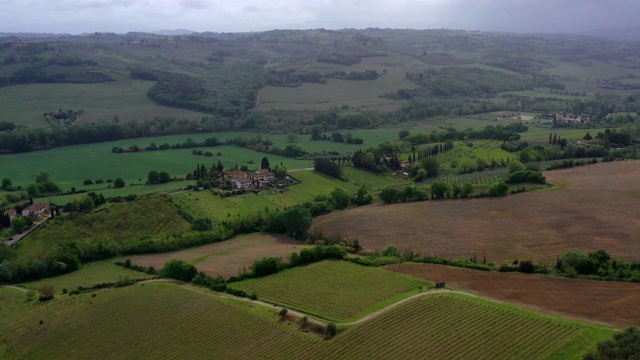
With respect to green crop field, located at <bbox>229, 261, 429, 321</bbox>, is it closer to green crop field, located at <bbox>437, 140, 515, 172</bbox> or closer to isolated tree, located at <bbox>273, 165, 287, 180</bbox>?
isolated tree, located at <bbox>273, 165, 287, 180</bbox>

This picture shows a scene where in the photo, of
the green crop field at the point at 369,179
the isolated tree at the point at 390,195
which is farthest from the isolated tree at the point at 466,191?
the green crop field at the point at 369,179

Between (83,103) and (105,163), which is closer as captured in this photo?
(105,163)

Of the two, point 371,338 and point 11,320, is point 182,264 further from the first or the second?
point 371,338

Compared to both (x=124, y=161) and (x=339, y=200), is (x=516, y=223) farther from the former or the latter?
(x=124, y=161)

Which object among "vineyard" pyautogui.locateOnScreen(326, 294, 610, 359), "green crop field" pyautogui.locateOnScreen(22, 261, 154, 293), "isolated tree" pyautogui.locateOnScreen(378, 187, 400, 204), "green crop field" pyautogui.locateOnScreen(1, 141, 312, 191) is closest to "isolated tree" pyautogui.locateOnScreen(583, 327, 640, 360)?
"vineyard" pyautogui.locateOnScreen(326, 294, 610, 359)

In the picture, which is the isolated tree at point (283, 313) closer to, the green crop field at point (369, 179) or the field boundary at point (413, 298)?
the field boundary at point (413, 298)

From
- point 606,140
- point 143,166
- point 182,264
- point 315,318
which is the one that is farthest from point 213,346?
point 606,140

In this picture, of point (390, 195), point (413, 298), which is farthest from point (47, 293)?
point (390, 195)
